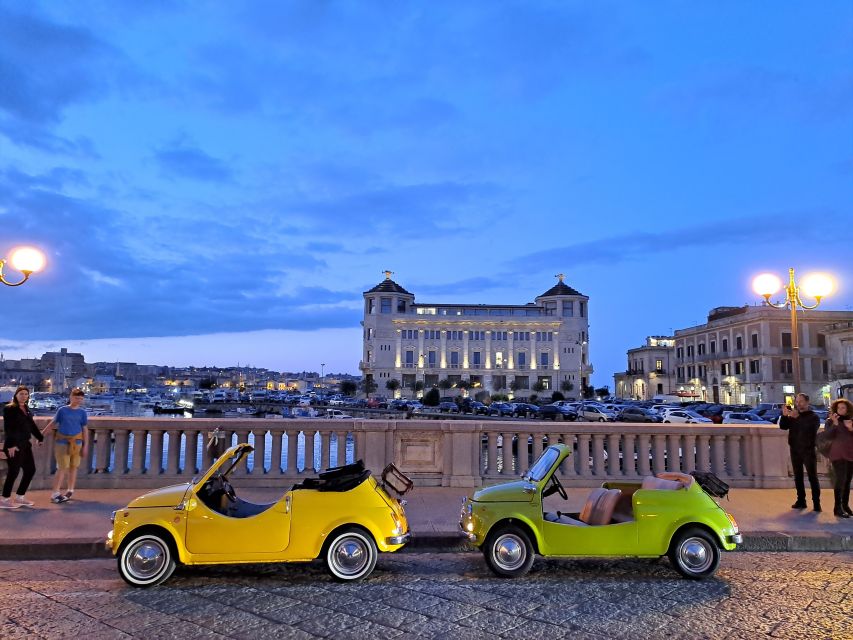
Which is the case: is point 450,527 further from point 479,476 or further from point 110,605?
point 110,605

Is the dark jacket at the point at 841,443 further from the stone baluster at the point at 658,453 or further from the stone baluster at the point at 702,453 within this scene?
the stone baluster at the point at 658,453

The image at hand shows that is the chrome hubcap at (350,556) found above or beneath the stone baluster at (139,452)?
beneath

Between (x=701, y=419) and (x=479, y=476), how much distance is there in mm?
34498

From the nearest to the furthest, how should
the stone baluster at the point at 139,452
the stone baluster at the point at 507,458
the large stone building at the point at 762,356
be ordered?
the stone baluster at the point at 507,458, the stone baluster at the point at 139,452, the large stone building at the point at 762,356

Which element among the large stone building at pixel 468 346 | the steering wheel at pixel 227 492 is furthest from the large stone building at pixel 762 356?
the steering wheel at pixel 227 492

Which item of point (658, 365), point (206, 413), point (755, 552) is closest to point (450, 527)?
point (755, 552)

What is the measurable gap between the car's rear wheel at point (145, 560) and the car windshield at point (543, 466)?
3.57 m

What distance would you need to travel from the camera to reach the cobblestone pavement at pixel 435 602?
14.9 ft

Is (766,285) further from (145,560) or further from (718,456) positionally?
(145,560)

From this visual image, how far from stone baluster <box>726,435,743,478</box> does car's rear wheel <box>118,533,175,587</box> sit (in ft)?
30.8

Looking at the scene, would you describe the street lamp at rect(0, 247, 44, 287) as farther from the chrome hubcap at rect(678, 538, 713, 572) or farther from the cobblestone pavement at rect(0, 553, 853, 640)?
the chrome hubcap at rect(678, 538, 713, 572)

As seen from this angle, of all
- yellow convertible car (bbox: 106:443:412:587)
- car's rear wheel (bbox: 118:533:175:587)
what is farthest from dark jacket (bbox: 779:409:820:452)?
car's rear wheel (bbox: 118:533:175:587)

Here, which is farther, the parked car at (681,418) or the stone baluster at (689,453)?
the parked car at (681,418)

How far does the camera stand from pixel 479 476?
1030 centimetres
